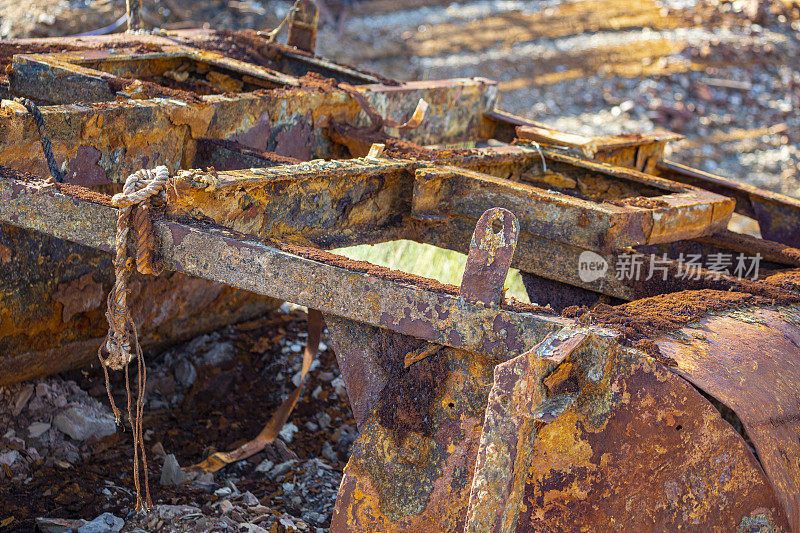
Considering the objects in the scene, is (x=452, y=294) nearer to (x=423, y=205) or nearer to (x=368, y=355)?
(x=368, y=355)

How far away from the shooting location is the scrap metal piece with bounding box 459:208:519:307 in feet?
6.47

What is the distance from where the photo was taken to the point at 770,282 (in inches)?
117

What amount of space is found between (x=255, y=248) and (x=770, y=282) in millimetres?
1802

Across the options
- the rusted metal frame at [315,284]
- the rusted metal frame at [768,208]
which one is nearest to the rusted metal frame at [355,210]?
the rusted metal frame at [315,284]

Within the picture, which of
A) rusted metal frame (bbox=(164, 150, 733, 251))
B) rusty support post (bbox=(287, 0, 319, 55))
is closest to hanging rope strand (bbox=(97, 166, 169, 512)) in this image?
rusted metal frame (bbox=(164, 150, 733, 251))

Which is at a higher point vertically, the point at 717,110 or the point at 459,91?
the point at 459,91

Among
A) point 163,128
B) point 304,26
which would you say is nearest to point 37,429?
point 163,128

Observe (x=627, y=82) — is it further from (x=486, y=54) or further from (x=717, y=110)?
(x=486, y=54)

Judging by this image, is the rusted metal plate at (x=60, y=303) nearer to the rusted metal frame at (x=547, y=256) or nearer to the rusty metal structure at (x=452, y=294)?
the rusty metal structure at (x=452, y=294)

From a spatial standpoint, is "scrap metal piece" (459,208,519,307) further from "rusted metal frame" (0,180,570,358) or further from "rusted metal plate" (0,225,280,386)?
"rusted metal plate" (0,225,280,386)

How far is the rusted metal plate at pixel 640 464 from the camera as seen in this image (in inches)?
78.5

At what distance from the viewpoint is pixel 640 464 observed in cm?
204

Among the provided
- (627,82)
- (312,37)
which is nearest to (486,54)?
(627,82)

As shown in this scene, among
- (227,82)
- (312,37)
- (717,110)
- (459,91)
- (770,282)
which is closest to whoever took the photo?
(770,282)
